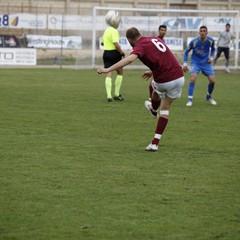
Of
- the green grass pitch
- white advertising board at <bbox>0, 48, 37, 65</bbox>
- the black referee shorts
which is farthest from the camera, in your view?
white advertising board at <bbox>0, 48, 37, 65</bbox>

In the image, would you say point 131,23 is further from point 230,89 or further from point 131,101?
point 131,101

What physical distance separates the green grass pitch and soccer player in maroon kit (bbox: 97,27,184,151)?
462 millimetres

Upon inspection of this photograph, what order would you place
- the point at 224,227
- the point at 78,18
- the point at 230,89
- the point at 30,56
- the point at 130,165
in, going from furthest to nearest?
the point at 78,18 → the point at 30,56 → the point at 230,89 → the point at 130,165 → the point at 224,227

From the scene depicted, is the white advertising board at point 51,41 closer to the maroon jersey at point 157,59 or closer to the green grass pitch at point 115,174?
the green grass pitch at point 115,174

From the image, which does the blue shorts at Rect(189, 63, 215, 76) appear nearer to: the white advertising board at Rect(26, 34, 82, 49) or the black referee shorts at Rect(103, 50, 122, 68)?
the black referee shorts at Rect(103, 50, 122, 68)

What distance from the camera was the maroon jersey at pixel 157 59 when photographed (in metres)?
10.3

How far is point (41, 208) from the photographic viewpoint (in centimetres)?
696

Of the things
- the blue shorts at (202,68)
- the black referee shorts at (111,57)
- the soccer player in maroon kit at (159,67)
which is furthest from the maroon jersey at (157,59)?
the black referee shorts at (111,57)

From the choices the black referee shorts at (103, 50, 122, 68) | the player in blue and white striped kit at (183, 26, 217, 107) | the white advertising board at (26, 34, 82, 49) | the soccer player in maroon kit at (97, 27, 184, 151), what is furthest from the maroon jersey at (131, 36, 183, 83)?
the white advertising board at (26, 34, 82, 49)

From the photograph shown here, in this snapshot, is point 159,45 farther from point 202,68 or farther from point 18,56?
point 18,56

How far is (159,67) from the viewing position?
34.8 ft

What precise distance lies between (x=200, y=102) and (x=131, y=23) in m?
17.4

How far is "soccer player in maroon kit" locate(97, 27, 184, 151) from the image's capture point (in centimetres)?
1032

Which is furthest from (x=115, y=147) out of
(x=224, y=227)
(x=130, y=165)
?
(x=224, y=227)
